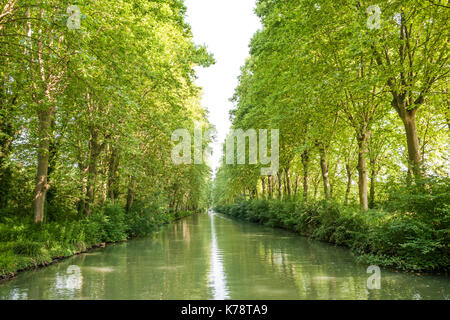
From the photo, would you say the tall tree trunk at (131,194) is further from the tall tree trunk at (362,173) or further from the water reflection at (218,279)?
the tall tree trunk at (362,173)

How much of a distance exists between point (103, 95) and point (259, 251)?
10.0m

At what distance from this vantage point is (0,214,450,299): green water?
7730mm

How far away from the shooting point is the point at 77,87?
13.8 metres

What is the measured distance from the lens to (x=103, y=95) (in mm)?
12195

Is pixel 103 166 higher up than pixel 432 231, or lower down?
higher up

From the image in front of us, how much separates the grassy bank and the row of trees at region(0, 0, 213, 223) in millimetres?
926

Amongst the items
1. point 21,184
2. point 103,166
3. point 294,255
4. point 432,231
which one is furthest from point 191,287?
point 103,166

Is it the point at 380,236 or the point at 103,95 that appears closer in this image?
the point at 380,236

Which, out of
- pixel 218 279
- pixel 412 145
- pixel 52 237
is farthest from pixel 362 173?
pixel 52 237

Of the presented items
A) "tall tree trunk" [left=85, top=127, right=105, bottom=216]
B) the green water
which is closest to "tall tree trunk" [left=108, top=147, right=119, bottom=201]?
"tall tree trunk" [left=85, top=127, right=105, bottom=216]

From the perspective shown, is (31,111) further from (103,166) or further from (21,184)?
(103,166)

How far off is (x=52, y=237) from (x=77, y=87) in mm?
6697

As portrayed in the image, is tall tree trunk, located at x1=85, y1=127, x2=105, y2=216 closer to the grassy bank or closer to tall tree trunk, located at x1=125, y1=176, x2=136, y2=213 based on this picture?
the grassy bank

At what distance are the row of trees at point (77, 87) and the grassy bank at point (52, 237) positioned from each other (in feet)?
3.04
